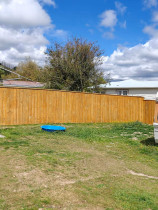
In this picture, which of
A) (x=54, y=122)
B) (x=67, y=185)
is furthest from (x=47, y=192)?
(x=54, y=122)

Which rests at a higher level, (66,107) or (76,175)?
(66,107)

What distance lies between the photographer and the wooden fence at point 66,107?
12.1 m

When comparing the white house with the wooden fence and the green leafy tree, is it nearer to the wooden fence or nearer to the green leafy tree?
the green leafy tree

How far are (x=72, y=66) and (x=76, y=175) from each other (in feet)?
54.4

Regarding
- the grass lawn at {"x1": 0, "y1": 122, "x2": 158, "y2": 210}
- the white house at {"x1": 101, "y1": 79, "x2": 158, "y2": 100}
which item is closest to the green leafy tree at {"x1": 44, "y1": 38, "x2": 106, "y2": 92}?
the white house at {"x1": 101, "y1": 79, "x2": 158, "y2": 100}

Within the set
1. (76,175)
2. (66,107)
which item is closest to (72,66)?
(66,107)

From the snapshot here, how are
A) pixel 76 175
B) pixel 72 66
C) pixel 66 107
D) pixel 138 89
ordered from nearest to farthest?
pixel 76 175
pixel 66 107
pixel 72 66
pixel 138 89

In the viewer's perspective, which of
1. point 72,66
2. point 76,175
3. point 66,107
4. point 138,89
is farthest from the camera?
point 138,89

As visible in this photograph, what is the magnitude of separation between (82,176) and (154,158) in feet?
10.6

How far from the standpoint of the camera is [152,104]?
17.2m

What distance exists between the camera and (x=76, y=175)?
5.06 meters

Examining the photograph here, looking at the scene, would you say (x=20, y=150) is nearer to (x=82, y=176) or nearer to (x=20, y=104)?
(x=82, y=176)

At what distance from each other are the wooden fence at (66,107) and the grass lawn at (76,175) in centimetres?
342

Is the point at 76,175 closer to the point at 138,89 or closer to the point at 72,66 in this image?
the point at 72,66
